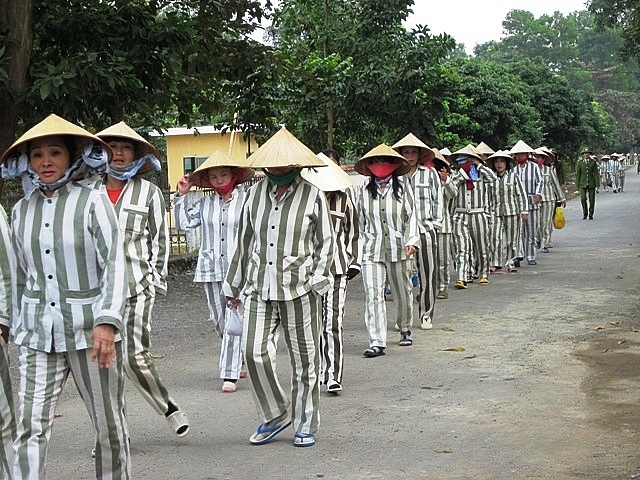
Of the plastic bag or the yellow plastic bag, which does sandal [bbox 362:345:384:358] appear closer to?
the plastic bag

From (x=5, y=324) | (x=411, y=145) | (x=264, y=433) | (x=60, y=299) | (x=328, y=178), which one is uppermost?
(x=411, y=145)

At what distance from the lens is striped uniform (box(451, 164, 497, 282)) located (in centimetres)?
1706

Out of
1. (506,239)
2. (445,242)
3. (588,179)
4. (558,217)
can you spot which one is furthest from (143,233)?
(588,179)

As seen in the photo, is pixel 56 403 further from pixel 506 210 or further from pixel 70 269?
pixel 506 210

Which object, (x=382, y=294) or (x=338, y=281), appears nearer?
(x=338, y=281)

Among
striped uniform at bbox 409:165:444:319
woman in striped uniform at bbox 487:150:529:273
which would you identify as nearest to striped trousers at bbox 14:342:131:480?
striped uniform at bbox 409:165:444:319

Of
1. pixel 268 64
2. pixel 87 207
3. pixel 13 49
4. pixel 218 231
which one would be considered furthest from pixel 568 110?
pixel 87 207

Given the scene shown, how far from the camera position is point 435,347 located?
1169 cm

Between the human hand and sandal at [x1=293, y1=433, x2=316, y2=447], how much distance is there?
245 cm

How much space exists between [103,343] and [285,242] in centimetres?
242

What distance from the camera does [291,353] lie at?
7742mm

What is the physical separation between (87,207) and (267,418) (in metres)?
2.61

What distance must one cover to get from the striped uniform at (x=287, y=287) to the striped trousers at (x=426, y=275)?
531cm

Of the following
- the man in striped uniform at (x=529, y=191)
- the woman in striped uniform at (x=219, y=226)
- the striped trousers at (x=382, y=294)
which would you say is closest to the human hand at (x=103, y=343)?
the woman in striped uniform at (x=219, y=226)
